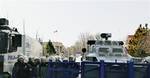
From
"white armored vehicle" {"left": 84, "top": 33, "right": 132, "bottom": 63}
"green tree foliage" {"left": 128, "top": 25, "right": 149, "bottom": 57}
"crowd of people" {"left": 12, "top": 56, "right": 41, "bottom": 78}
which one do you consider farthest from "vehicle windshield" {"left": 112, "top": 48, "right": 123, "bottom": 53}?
"green tree foliage" {"left": 128, "top": 25, "right": 149, "bottom": 57}

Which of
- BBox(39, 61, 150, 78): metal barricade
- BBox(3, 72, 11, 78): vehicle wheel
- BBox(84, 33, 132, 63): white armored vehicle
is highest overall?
BBox(84, 33, 132, 63): white armored vehicle

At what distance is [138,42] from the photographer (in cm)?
7331

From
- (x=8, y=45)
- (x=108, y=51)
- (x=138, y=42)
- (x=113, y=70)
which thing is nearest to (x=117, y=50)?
(x=108, y=51)

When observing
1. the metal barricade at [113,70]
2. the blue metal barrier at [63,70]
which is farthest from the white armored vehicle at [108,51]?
the metal barricade at [113,70]

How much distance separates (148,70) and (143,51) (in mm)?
53145

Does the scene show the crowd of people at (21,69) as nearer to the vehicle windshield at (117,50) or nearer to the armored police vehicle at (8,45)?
the armored police vehicle at (8,45)

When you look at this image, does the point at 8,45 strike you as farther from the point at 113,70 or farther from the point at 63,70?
the point at 113,70

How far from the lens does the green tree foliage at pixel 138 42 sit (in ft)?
226

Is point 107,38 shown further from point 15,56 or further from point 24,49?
point 15,56

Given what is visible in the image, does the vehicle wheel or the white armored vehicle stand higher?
the white armored vehicle

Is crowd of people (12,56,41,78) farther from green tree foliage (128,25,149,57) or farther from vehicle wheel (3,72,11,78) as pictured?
green tree foliage (128,25,149,57)

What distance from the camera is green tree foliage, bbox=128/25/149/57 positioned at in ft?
226

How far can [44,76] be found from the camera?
14.5 meters

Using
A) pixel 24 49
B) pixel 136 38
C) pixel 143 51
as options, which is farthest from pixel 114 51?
pixel 136 38
